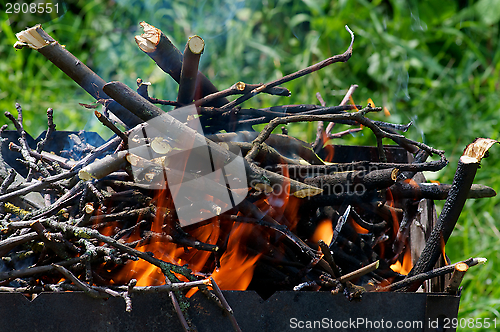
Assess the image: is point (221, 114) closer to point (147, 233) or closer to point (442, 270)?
point (147, 233)

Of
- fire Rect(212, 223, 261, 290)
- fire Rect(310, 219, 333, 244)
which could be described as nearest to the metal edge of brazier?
fire Rect(212, 223, 261, 290)

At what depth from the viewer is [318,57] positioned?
3.24m

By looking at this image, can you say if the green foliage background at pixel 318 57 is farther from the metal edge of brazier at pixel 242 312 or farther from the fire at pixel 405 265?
the metal edge of brazier at pixel 242 312

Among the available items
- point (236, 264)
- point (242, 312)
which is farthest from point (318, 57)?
Result: point (242, 312)

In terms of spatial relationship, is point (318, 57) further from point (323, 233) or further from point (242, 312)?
→ point (242, 312)

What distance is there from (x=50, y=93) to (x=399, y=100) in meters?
3.02

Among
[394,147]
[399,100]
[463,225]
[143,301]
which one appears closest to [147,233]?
[143,301]

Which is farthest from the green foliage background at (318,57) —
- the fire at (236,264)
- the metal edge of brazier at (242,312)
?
the fire at (236,264)

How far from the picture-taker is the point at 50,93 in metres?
3.29

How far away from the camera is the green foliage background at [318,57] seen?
2934 millimetres

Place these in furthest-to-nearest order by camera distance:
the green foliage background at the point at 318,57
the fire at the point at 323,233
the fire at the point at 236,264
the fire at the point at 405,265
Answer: the green foliage background at the point at 318,57 → the fire at the point at 405,265 → the fire at the point at 323,233 → the fire at the point at 236,264

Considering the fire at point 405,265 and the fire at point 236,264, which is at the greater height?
the fire at point 236,264

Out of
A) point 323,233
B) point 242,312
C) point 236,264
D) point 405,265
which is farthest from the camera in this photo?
point 405,265

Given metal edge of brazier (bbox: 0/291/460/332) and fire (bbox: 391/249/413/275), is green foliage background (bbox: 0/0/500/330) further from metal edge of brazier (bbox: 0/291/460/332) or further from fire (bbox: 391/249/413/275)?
metal edge of brazier (bbox: 0/291/460/332)
